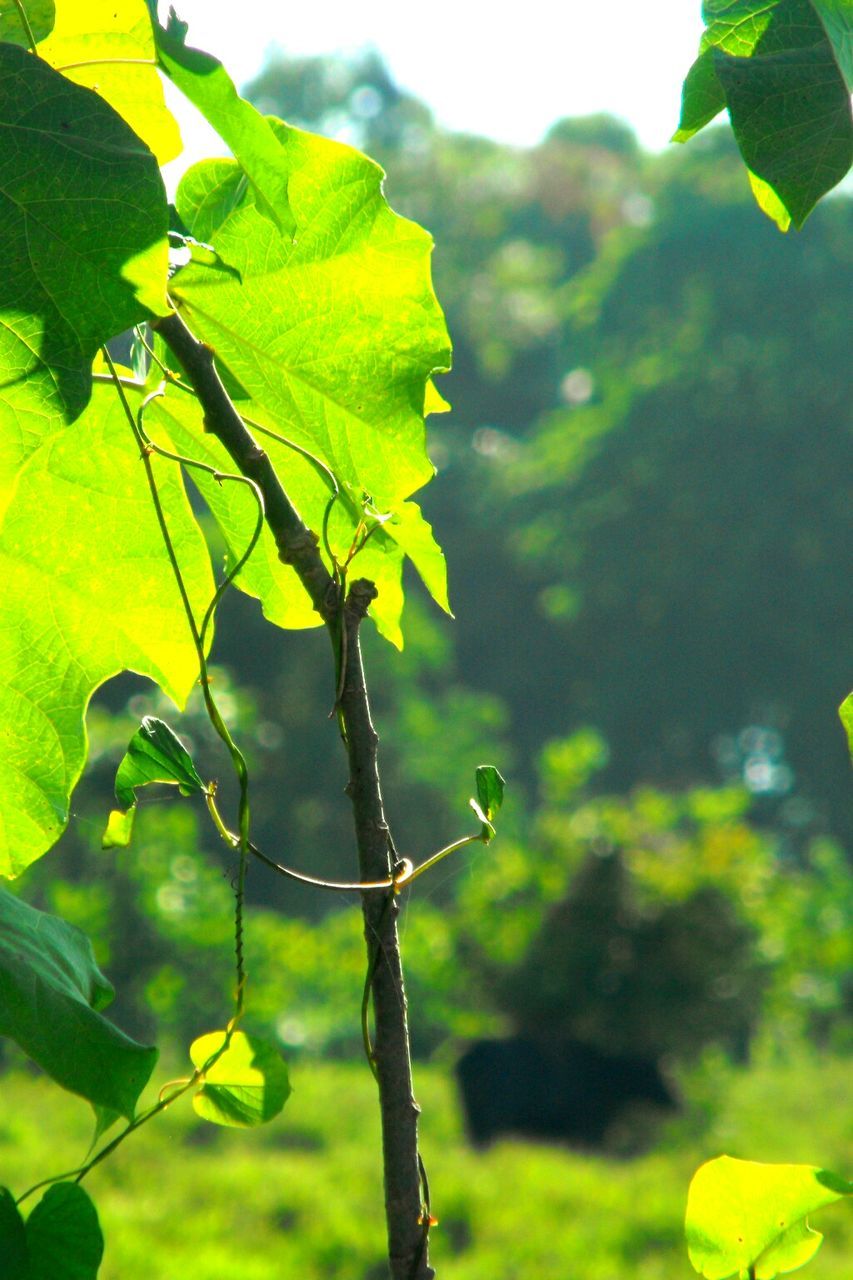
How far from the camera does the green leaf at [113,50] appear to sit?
42 cm

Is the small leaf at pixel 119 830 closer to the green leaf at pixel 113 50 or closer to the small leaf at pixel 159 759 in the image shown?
the small leaf at pixel 159 759

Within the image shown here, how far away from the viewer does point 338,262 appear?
459mm

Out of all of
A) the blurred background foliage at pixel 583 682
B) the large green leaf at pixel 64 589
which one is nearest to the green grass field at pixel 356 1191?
the blurred background foliage at pixel 583 682

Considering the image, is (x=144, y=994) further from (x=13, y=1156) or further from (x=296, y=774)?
(x=296, y=774)

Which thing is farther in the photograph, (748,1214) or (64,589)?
(64,589)

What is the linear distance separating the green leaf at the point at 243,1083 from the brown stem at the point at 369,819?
50 mm

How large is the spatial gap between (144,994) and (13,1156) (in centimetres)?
135

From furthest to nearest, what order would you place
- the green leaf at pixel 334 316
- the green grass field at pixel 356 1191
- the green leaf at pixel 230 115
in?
the green grass field at pixel 356 1191 → the green leaf at pixel 334 316 → the green leaf at pixel 230 115

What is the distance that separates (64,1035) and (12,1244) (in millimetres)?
64

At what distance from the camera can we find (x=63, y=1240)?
395mm

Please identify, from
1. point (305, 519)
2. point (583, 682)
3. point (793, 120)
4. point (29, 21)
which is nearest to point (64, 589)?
point (305, 519)

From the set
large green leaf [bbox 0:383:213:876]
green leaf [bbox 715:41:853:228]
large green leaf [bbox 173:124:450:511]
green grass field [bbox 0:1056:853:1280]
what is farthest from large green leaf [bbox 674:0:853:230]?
green grass field [bbox 0:1056:853:1280]

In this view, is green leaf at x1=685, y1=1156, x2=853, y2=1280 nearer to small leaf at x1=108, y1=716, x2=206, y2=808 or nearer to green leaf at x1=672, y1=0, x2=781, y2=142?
small leaf at x1=108, y1=716, x2=206, y2=808

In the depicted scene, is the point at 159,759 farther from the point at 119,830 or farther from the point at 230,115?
the point at 230,115
